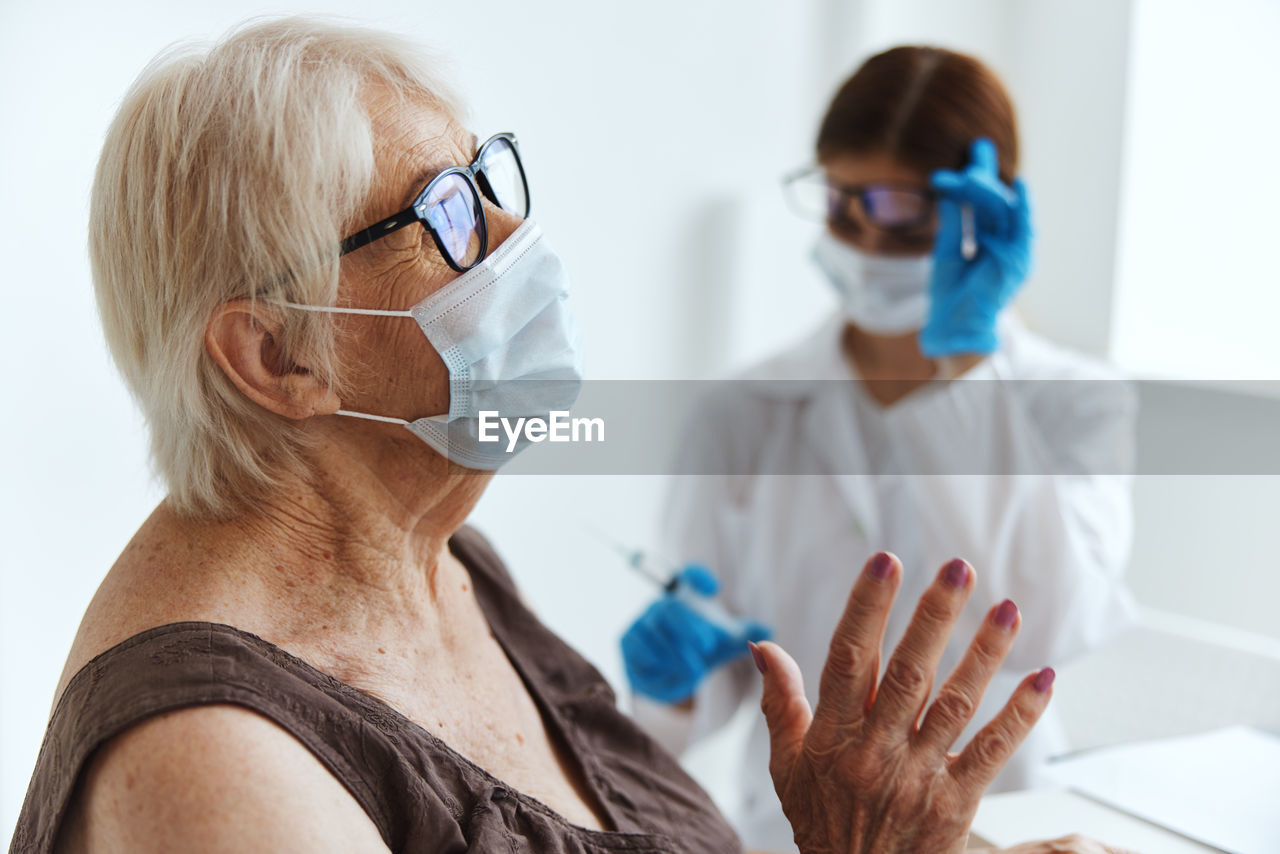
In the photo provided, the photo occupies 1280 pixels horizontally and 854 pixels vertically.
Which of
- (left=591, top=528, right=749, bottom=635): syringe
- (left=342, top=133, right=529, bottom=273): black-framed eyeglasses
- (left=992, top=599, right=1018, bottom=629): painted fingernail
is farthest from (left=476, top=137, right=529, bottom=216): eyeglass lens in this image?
(left=591, top=528, right=749, bottom=635): syringe

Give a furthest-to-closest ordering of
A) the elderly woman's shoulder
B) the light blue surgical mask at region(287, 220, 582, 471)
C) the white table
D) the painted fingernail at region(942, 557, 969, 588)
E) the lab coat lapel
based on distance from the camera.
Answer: the lab coat lapel
the white table
the light blue surgical mask at region(287, 220, 582, 471)
the painted fingernail at region(942, 557, 969, 588)
the elderly woman's shoulder

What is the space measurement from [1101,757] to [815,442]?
751 mm

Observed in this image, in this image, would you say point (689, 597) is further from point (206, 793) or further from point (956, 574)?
point (206, 793)

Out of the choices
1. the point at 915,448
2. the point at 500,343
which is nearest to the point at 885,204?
the point at 915,448

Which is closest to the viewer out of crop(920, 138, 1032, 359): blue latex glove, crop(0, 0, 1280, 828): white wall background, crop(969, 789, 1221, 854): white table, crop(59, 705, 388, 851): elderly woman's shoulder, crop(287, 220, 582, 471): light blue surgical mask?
crop(59, 705, 388, 851): elderly woman's shoulder

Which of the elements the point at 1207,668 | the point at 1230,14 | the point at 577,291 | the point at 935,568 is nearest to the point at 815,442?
the point at 935,568

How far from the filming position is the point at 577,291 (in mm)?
2203

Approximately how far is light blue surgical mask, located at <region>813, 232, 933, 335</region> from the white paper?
0.78 meters

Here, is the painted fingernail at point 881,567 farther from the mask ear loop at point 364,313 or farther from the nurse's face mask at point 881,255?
the nurse's face mask at point 881,255

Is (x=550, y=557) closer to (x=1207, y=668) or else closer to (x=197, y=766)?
(x=1207, y=668)

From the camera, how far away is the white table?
111cm

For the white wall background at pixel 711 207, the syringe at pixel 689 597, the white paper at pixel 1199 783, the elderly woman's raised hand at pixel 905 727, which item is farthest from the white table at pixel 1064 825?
the white wall background at pixel 711 207

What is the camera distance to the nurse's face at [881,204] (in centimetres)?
169

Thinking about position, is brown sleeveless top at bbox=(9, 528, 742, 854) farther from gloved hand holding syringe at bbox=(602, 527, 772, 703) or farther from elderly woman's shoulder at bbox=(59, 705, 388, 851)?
A: gloved hand holding syringe at bbox=(602, 527, 772, 703)
